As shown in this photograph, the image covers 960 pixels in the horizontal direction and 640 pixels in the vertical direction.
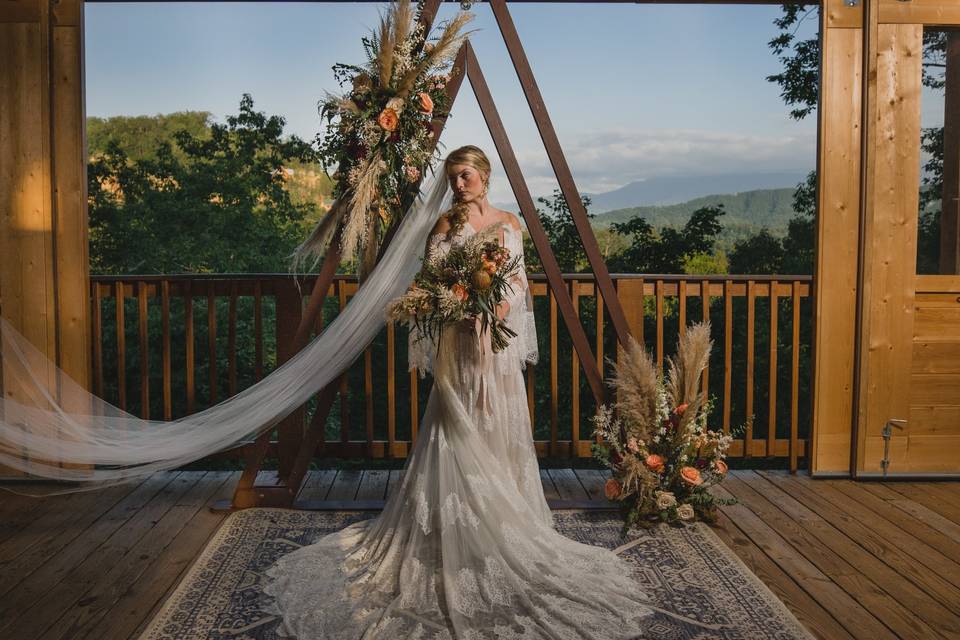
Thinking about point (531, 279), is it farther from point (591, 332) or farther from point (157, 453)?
point (591, 332)

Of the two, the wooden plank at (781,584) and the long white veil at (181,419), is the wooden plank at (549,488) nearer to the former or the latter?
the wooden plank at (781,584)

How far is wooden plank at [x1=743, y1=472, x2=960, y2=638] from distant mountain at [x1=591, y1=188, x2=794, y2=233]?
693 centimetres

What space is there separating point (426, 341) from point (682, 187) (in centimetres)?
906

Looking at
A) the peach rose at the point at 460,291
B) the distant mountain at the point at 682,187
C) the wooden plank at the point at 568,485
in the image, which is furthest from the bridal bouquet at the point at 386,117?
the distant mountain at the point at 682,187

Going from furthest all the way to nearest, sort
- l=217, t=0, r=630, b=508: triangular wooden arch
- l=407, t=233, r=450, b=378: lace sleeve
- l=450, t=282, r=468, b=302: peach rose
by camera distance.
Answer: l=217, t=0, r=630, b=508: triangular wooden arch < l=407, t=233, r=450, b=378: lace sleeve < l=450, t=282, r=468, b=302: peach rose

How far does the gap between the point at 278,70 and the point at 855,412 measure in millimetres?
9989

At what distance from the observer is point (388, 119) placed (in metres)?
3.41

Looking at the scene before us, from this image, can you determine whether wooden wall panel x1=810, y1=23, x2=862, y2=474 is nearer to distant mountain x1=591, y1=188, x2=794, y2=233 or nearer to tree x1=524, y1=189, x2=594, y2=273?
tree x1=524, y1=189, x2=594, y2=273

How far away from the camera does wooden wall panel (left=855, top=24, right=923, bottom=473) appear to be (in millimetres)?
4285

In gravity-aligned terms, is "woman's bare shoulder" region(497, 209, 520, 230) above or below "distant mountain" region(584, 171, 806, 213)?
below

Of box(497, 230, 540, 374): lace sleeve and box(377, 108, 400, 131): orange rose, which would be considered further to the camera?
box(377, 108, 400, 131): orange rose

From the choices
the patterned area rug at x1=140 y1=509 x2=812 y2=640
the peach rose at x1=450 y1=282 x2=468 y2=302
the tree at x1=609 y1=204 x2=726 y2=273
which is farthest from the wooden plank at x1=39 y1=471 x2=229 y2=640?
the tree at x1=609 y1=204 x2=726 y2=273

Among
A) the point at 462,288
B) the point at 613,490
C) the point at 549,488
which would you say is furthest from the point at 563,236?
the point at 462,288

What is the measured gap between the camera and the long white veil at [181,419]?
10.9ft
